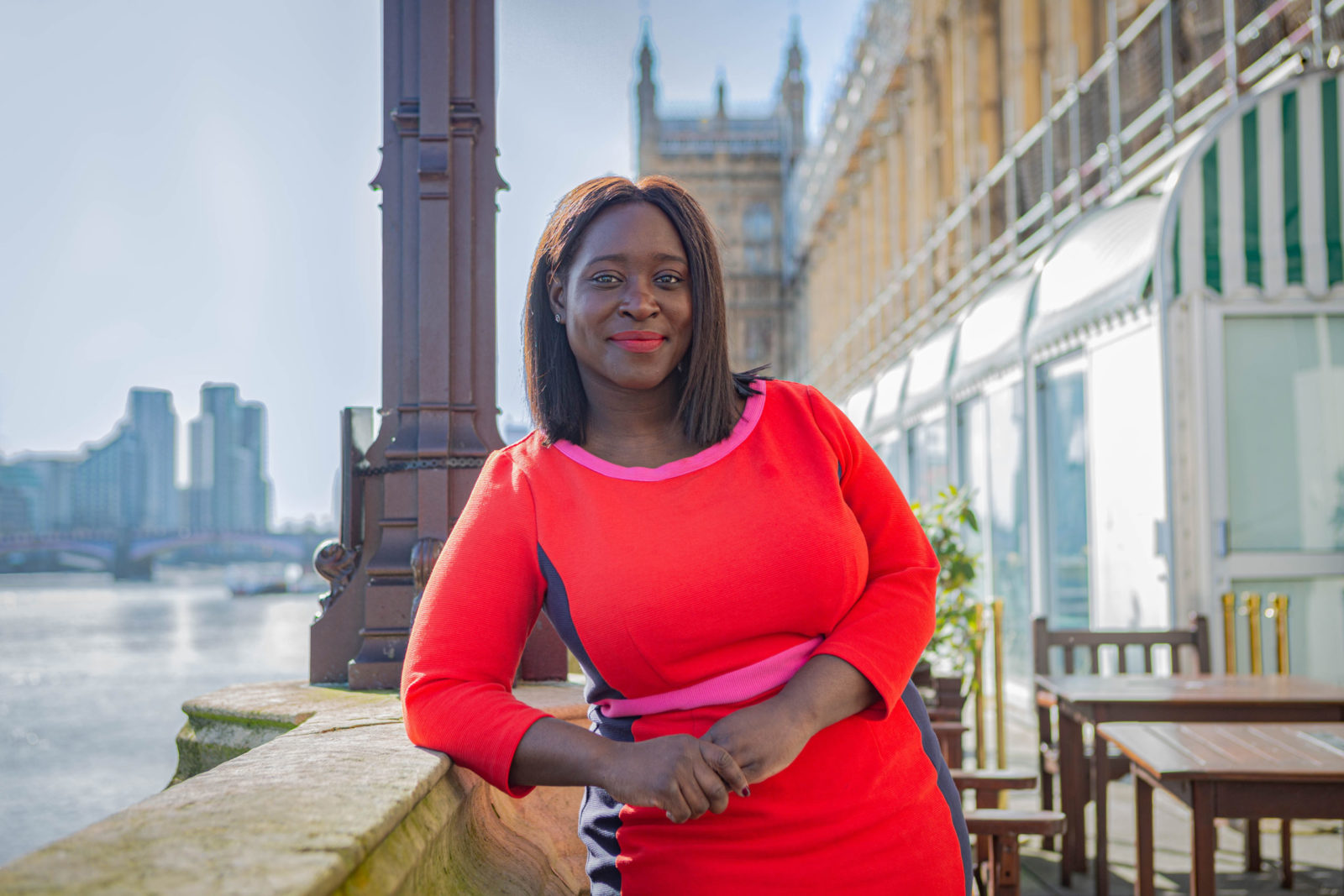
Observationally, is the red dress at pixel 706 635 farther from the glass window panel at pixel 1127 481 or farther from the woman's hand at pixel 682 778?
the glass window panel at pixel 1127 481

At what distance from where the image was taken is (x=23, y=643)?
61.0m

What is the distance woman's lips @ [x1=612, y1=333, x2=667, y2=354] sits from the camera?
1689 millimetres

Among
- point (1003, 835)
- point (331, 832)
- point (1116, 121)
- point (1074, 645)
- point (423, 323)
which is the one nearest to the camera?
point (331, 832)

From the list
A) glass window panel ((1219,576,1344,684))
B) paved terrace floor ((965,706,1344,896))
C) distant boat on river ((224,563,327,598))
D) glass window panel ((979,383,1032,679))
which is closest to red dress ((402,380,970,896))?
paved terrace floor ((965,706,1344,896))

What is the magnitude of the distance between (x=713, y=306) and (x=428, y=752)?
76 centimetres

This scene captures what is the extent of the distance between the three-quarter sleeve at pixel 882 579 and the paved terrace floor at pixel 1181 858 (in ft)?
9.28

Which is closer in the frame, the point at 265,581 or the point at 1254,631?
the point at 1254,631

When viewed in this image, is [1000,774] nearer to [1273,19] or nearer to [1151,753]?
[1151,753]

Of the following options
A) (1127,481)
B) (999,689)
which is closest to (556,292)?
(999,689)

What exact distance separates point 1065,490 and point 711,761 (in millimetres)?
7480

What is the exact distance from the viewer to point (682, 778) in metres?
1.42

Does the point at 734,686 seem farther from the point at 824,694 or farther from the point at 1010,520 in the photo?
the point at 1010,520

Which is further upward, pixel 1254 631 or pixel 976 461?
pixel 976 461

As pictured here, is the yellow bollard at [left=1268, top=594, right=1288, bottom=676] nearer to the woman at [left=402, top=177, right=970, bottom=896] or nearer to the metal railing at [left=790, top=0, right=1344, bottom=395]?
the metal railing at [left=790, top=0, right=1344, bottom=395]
